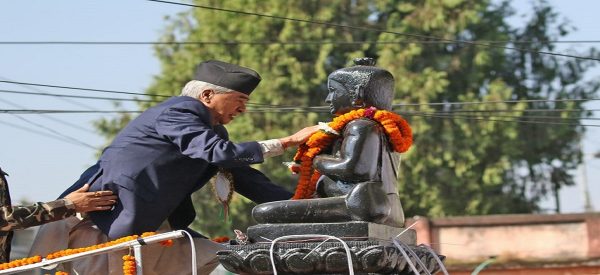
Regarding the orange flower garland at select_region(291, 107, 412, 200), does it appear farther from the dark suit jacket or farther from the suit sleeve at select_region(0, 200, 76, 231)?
the suit sleeve at select_region(0, 200, 76, 231)

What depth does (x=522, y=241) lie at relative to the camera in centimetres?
1875

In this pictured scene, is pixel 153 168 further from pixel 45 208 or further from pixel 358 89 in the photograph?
pixel 358 89

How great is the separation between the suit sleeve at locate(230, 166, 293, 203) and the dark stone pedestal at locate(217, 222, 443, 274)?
2.52 feet

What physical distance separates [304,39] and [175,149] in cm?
1848

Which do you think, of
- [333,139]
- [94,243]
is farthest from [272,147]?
[94,243]

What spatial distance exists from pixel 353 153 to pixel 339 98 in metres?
0.34

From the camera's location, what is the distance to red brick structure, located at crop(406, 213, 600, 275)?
18328 millimetres

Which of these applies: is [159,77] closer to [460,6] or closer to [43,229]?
[460,6]

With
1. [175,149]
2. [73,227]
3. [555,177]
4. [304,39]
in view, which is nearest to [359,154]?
[175,149]

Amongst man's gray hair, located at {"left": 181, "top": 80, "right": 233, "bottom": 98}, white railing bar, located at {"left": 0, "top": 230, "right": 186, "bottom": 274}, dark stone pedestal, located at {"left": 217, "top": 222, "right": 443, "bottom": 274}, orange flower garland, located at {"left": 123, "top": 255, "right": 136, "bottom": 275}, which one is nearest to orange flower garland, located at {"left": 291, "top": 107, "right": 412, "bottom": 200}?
dark stone pedestal, located at {"left": 217, "top": 222, "right": 443, "bottom": 274}

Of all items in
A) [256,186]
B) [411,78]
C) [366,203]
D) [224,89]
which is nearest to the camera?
[366,203]

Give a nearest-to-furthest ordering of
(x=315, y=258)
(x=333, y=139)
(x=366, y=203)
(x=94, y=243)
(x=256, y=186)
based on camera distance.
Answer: (x=315, y=258)
(x=366, y=203)
(x=333, y=139)
(x=94, y=243)
(x=256, y=186)

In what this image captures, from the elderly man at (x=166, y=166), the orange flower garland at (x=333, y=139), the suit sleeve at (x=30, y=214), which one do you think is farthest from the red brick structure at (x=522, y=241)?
the suit sleeve at (x=30, y=214)

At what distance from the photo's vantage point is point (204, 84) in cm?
515
